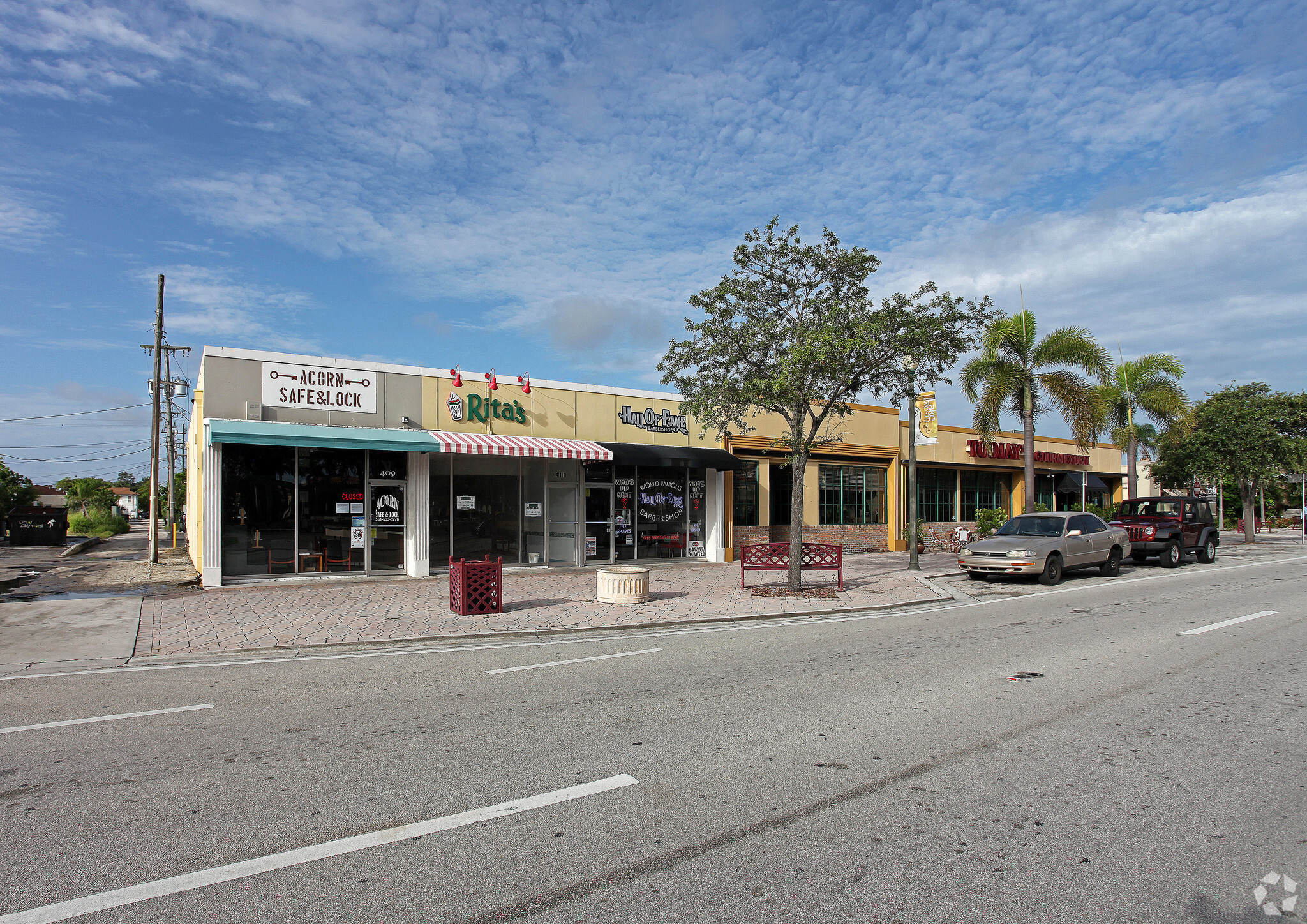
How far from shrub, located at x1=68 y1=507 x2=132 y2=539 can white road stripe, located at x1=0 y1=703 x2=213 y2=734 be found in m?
43.3

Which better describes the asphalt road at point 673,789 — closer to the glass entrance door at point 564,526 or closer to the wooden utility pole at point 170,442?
the glass entrance door at point 564,526

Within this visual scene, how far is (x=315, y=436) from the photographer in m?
15.7

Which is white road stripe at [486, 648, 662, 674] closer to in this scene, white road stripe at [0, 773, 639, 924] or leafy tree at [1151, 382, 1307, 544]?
white road stripe at [0, 773, 639, 924]

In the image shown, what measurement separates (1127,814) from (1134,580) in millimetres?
16420

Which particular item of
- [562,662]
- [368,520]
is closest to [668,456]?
[368,520]

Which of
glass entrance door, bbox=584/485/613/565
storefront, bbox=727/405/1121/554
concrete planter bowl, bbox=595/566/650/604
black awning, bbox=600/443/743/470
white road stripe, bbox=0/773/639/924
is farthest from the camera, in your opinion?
storefront, bbox=727/405/1121/554

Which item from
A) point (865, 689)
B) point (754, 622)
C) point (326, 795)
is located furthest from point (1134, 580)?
point (326, 795)

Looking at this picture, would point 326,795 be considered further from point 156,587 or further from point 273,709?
point 156,587

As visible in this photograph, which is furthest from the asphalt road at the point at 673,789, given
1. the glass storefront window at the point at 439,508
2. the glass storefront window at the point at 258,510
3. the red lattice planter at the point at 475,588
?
the glass storefront window at the point at 439,508

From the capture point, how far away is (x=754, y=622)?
1251 centimetres

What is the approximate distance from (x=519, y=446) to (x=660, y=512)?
5.59 m

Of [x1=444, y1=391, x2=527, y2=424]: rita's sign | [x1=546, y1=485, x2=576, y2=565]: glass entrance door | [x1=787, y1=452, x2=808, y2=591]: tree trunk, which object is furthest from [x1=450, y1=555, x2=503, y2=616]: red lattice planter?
[x1=546, y1=485, x2=576, y2=565]: glass entrance door

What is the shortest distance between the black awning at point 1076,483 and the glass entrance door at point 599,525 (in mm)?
26398

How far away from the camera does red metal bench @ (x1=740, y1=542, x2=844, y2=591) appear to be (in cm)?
1688
